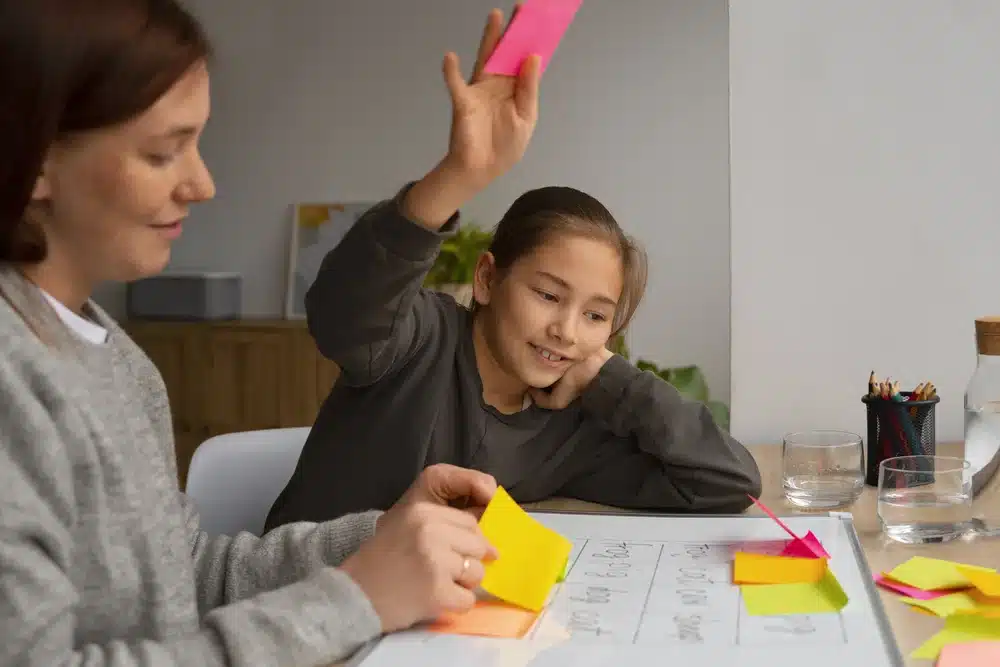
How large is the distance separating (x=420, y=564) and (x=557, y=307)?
0.54 metres

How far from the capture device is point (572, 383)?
122cm

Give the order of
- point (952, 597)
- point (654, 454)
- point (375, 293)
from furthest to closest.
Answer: point (654, 454)
point (375, 293)
point (952, 597)

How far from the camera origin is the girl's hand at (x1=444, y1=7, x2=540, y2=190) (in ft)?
2.86

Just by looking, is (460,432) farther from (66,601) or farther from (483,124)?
(66,601)

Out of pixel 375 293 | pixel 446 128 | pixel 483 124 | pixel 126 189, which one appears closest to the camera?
pixel 126 189

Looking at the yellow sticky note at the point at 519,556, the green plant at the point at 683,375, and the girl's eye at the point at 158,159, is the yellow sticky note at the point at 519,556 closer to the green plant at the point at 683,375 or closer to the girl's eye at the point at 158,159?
the girl's eye at the point at 158,159

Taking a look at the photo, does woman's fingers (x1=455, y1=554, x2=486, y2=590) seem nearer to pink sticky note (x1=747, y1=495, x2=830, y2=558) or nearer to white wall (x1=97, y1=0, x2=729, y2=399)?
pink sticky note (x1=747, y1=495, x2=830, y2=558)

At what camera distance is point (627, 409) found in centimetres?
117

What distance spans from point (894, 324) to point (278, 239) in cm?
270

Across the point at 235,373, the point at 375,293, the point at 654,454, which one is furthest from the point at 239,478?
the point at 235,373

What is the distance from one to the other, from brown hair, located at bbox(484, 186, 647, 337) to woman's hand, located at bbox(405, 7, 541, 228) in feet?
1.02


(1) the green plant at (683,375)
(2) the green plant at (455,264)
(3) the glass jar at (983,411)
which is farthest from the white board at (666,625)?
(2) the green plant at (455,264)

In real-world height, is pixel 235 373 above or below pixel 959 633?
below

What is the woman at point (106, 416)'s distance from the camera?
594 millimetres
